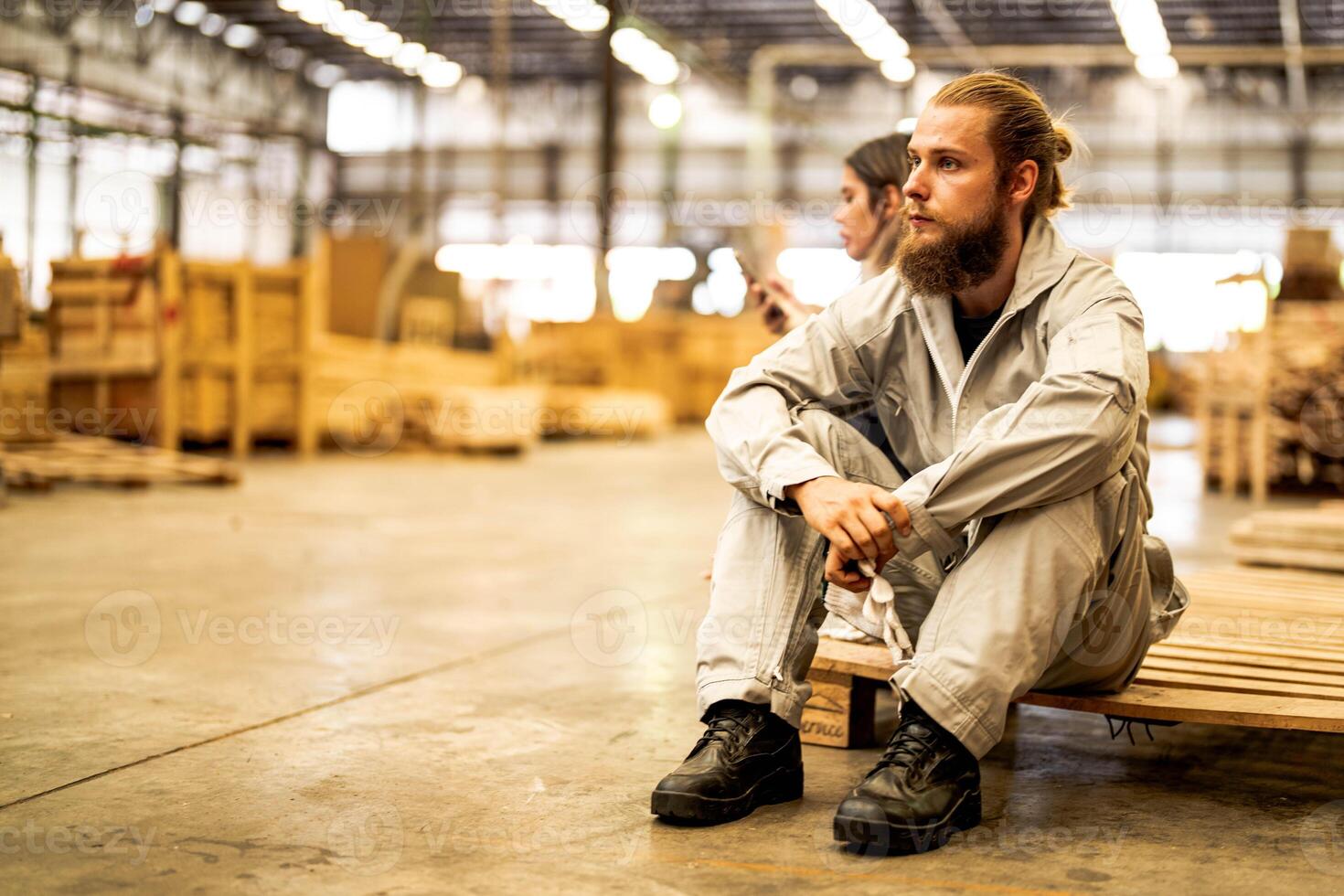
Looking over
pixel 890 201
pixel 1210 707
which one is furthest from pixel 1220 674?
pixel 890 201

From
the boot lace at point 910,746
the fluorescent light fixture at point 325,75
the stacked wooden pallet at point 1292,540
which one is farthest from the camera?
the fluorescent light fixture at point 325,75

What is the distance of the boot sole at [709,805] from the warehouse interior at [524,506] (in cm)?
2

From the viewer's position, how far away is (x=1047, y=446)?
212 cm

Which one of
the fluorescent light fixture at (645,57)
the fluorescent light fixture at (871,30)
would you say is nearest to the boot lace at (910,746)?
the fluorescent light fixture at (645,57)

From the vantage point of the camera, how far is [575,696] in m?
3.21

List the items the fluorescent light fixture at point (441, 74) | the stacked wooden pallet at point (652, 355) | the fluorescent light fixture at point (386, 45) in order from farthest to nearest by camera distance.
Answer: the fluorescent light fixture at point (441, 74)
the fluorescent light fixture at point (386, 45)
the stacked wooden pallet at point (652, 355)

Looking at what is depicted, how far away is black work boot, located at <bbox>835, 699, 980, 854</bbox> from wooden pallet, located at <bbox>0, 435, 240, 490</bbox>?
6.66 metres

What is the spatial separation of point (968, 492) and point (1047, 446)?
0.14 m

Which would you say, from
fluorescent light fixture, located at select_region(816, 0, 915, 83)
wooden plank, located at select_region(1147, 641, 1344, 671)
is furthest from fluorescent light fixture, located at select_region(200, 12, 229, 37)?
wooden plank, located at select_region(1147, 641, 1344, 671)

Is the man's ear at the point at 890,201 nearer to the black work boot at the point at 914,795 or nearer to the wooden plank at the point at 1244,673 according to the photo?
the wooden plank at the point at 1244,673

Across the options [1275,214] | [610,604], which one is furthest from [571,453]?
[1275,214]

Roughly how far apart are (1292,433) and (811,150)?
866 inches

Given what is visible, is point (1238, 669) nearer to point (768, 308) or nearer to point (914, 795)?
point (914, 795)

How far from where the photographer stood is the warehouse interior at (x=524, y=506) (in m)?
2.15
